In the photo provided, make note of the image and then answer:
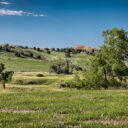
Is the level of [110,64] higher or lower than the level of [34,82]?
higher

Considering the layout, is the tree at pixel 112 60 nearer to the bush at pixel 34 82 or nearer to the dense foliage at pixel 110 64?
the dense foliage at pixel 110 64

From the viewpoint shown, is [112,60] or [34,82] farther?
[34,82]

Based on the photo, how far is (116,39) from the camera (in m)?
41.8

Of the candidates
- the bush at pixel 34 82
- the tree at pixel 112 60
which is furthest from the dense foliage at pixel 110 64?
the bush at pixel 34 82

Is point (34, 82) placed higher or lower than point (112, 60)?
lower

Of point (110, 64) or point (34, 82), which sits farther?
point (34, 82)

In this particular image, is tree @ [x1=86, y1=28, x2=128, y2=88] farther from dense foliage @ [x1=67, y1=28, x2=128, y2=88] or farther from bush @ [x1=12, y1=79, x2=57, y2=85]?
bush @ [x1=12, y1=79, x2=57, y2=85]

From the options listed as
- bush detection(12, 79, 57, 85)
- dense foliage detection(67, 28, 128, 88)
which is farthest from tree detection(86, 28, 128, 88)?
bush detection(12, 79, 57, 85)

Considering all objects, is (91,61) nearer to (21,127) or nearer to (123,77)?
(123,77)

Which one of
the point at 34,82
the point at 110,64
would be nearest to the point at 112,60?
the point at 110,64

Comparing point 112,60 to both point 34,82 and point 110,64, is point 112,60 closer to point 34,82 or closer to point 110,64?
point 110,64

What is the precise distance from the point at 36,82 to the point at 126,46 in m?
65.9

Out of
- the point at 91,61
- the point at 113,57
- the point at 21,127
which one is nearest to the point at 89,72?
the point at 91,61

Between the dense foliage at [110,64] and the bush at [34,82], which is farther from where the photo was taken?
the bush at [34,82]
